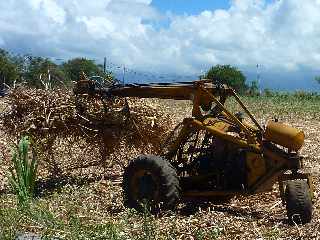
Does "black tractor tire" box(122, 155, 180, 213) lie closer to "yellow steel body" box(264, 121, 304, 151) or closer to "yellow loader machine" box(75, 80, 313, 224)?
"yellow loader machine" box(75, 80, 313, 224)

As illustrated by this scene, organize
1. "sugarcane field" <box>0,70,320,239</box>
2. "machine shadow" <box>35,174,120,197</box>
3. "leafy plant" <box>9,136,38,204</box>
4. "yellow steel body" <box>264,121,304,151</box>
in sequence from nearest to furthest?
"leafy plant" <box>9,136,38,204</box>
"sugarcane field" <box>0,70,320,239</box>
"yellow steel body" <box>264,121,304,151</box>
"machine shadow" <box>35,174,120,197</box>

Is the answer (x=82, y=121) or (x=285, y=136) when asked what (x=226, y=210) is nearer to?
(x=285, y=136)

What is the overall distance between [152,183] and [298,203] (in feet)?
6.13

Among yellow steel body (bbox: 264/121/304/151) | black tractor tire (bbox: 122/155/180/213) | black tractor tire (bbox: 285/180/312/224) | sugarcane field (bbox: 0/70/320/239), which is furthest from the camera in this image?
black tractor tire (bbox: 122/155/180/213)

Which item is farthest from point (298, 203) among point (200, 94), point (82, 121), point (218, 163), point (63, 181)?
point (63, 181)

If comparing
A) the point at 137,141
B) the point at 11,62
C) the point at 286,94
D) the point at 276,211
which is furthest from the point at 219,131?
the point at 11,62

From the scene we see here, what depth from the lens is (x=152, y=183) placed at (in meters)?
8.54

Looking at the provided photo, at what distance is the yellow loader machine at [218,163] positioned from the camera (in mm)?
8023

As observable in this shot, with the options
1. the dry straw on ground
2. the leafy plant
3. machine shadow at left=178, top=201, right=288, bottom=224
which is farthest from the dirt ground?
the leafy plant

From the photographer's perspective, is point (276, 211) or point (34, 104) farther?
point (34, 104)

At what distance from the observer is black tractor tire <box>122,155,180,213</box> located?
27.2 feet

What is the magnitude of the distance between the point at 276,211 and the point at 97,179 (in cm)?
356

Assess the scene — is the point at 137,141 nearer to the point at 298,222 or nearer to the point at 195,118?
the point at 195,118

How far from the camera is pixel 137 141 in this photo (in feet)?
37.2
